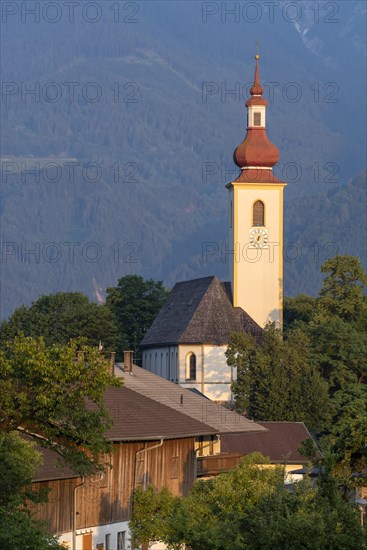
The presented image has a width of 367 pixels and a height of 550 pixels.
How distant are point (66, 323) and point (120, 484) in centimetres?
5956

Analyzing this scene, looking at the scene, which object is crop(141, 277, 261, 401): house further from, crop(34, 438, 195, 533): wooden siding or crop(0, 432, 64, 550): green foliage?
crop(0, 432, 64, 550): green foliage

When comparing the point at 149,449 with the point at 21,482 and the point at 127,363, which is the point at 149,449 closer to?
the point at 127,363

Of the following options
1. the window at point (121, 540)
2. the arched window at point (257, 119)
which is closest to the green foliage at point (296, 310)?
the arched window at point (257, 119)

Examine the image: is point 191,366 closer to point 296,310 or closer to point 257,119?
point 296,310

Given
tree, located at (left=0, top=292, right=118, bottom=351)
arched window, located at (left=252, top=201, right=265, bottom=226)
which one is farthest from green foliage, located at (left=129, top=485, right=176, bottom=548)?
tree, located at (left=0, top=292, right=118, bottom=351)

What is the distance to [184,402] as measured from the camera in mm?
66500

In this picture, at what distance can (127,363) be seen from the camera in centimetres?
6838

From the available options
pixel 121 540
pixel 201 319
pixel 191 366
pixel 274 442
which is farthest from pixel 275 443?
pixel 201 319

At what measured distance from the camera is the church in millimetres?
104125

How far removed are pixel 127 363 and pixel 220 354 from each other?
112 feet

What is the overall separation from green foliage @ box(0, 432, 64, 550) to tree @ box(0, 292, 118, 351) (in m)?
73.6

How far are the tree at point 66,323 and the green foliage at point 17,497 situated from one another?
73607 millimetres

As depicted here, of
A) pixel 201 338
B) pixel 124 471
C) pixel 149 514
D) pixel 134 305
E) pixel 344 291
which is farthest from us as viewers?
pixel 134 305

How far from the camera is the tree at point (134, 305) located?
11950 centimetres
